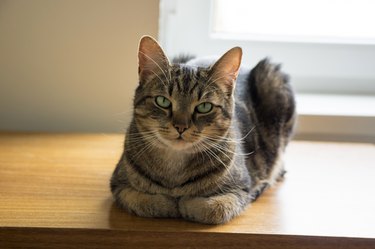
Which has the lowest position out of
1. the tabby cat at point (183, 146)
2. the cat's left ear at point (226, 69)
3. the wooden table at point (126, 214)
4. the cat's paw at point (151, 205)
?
the wooden table at point (126, 214)

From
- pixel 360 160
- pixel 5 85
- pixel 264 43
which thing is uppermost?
pixel 264 43

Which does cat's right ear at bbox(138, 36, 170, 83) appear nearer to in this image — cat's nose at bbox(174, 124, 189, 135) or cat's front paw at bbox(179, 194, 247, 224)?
cat's nose at bbox(174, 124, 189, 135)

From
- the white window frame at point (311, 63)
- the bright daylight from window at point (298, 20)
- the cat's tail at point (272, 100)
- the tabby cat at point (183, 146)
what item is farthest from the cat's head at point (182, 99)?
the bright daylight from window at point (298, 20)

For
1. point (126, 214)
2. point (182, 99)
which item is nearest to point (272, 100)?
point (182, 99)

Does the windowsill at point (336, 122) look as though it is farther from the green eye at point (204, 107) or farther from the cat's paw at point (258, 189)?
the green eye at point (204, 107)

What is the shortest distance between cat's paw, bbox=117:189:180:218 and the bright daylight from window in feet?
2.61

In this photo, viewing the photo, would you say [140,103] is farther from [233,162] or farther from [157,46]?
[233,162]

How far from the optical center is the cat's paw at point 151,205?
85 centimetres

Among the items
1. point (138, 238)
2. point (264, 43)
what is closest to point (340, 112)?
point (264, 43)

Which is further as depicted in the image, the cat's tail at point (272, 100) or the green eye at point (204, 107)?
the cat's tail at point (272, 100)

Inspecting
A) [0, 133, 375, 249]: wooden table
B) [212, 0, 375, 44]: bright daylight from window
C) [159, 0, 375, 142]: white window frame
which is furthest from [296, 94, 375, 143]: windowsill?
[212, 0, 375, 44]: bright daylight from window

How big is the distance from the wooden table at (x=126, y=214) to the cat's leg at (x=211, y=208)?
14 millimetres

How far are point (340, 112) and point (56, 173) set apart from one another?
0.82 metres

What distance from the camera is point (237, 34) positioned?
5.04 feet
